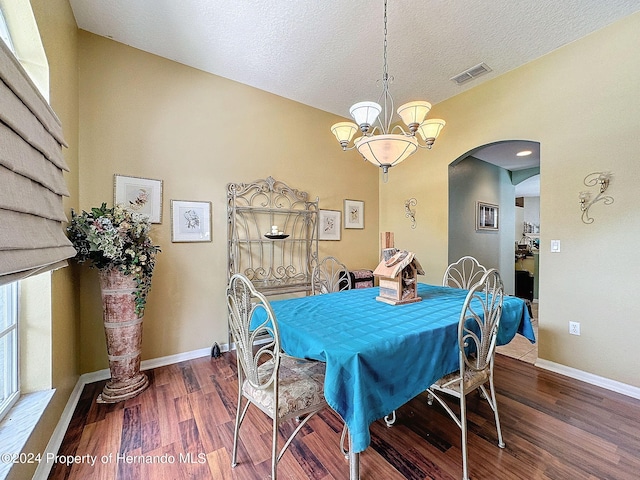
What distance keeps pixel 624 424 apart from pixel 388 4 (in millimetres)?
3308

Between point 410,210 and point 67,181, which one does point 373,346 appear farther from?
point 410,210

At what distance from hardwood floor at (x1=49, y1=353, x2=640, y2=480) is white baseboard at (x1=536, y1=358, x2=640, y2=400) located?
98 millimetres

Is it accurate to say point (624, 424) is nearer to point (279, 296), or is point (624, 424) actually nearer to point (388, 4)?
point (279, 296)

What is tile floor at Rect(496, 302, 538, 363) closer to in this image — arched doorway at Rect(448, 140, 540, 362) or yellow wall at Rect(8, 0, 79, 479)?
arched doorway at Rect(448, 140, 540, 362)

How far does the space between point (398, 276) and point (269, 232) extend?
6.05 ft

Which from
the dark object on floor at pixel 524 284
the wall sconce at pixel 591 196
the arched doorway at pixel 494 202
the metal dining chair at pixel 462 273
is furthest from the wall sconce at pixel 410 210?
the dark object on floor at pixel 524 284

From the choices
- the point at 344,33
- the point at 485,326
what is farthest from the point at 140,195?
the point at 485,326

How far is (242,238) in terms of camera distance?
3.07m

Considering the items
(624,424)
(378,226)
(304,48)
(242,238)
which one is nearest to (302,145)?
(304,48)

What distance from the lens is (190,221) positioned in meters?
2.77

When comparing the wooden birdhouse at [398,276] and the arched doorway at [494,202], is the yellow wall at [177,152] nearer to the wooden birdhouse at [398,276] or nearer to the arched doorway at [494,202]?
the wooden birdhouse at [398,276]

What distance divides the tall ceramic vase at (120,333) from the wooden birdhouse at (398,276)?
191 cm

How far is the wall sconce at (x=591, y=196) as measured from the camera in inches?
87.3

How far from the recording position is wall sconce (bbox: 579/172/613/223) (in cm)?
222
